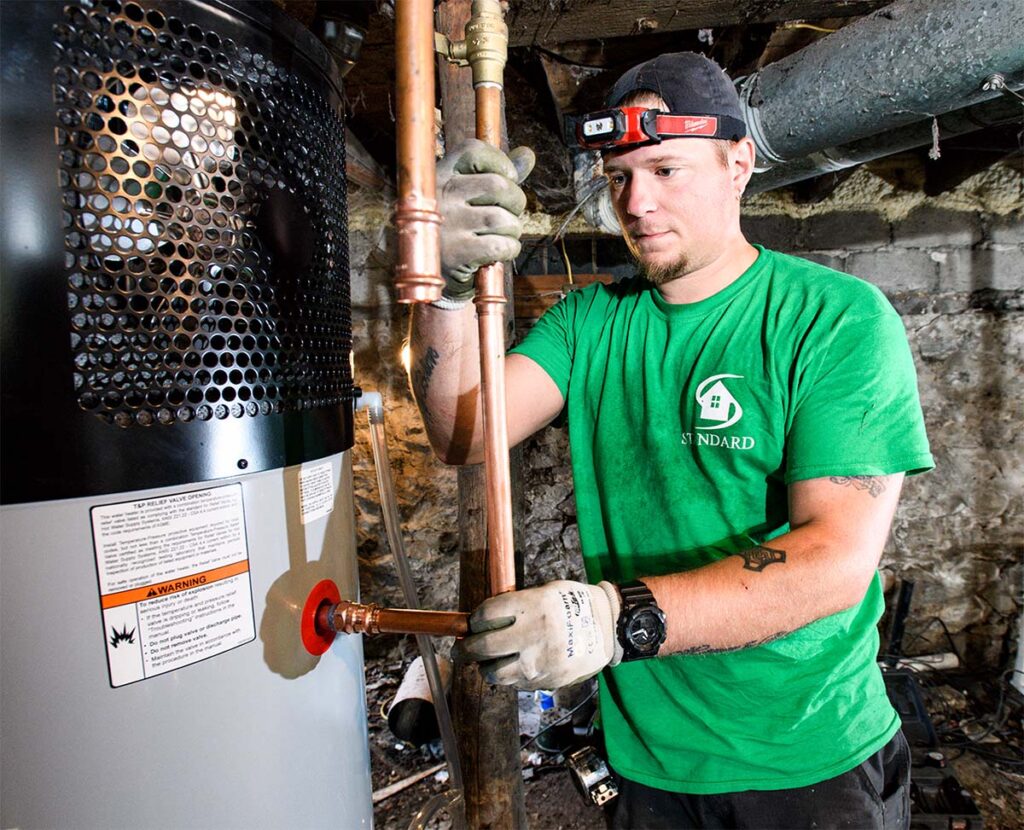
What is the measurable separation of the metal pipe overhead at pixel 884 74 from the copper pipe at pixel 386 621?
1.36 metres

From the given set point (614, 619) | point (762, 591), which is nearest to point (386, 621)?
point (614, 619)

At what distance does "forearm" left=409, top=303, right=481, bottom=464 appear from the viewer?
953 millimetres

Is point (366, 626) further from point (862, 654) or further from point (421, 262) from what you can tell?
point (862, 654)

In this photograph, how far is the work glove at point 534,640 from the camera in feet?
2.17

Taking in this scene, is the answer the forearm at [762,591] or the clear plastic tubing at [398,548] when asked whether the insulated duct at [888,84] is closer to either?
the forearm at [762,591]

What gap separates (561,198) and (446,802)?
1954 millimetres

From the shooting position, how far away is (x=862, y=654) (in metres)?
1.07

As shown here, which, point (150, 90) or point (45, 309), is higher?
point (150, 90)

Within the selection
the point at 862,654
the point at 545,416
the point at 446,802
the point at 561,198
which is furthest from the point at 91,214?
the point at 561,198

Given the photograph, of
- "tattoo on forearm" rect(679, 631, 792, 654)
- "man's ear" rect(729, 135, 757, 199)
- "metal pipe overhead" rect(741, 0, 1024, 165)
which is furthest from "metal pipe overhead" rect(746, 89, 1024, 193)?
"tattoo on forearm" rect(679, 631, 792, 654)

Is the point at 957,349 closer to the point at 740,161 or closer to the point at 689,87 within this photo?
the point at 740,161

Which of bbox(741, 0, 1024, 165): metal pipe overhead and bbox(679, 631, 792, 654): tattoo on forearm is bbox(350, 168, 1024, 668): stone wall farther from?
bbox(679, 631, 792, 654): tattoo on forearm

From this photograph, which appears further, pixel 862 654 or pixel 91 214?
pixel 862 654

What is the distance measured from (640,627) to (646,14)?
1.43 meters
